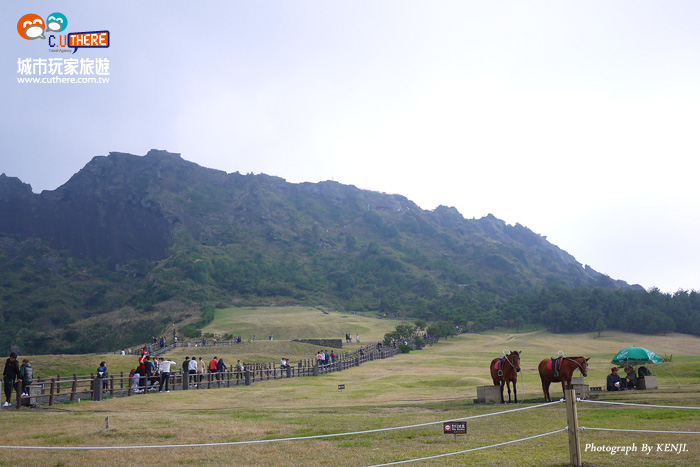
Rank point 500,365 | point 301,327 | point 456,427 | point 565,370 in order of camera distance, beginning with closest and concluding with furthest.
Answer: point 456,427 → point 565,370 → point 500,365 → point 301,327

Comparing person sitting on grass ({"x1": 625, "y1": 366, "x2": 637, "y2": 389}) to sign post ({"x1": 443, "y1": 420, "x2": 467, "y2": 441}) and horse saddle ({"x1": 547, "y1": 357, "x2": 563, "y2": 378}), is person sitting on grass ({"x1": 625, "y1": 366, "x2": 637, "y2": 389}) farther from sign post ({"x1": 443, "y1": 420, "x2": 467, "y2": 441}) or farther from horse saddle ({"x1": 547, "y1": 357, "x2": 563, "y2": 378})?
sign post ({"x1": 443, "y1": 420, "x2": 467, "y2": 441})

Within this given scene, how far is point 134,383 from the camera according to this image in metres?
25.5

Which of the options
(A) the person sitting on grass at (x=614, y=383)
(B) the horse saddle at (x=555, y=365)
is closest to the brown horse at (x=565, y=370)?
(B) the horse saddle at (x=555, y=365)

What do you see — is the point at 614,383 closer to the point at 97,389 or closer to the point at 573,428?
the point at 573,428

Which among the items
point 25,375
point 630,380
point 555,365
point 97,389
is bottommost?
point 630,380

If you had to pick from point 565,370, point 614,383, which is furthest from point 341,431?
point 614,383

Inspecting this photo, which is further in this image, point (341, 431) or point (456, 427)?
point (341, 431)

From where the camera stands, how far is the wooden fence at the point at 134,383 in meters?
21.1

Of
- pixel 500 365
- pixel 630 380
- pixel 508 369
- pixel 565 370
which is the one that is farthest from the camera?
pixel 630 380

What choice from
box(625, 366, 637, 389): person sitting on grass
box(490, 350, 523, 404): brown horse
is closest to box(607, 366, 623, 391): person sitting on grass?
box(625, 366, 637, 389): person sitting on grass

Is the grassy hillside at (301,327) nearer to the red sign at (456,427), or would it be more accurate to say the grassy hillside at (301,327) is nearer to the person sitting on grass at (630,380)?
the person sitting on grass at (630,380)

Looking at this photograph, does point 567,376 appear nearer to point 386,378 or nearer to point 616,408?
point 616,408

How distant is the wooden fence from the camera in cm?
2114

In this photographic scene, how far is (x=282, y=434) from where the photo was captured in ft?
41.5
